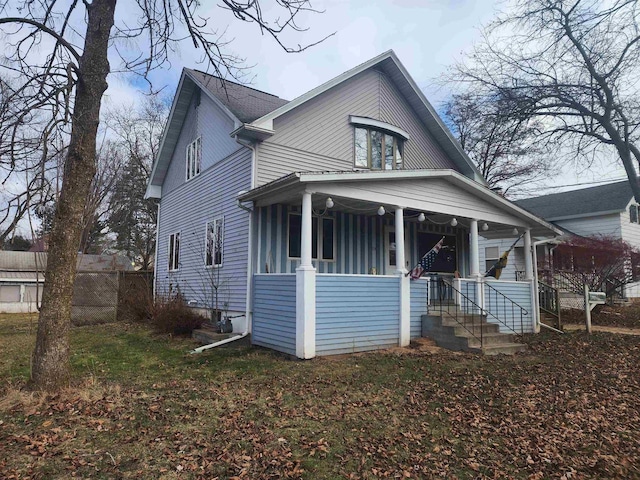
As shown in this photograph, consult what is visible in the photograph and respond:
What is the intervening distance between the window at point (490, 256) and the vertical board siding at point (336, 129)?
9.14 meters

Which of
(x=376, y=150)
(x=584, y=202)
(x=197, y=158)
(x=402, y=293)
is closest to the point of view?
(x=402, y=293)

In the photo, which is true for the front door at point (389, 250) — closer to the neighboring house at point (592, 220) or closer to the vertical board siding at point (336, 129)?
the vertical board siding at point (336, 129)

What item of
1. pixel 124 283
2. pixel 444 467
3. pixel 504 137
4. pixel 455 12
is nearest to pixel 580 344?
pixel 504 137

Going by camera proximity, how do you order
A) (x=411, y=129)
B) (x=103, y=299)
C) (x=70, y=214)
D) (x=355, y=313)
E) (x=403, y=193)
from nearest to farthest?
(x=70, y=214) → (x=355, y=313) → (x=403, y=193) → (x=411, y=129) → (x=103, y=299)

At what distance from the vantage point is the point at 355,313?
862 centimetres

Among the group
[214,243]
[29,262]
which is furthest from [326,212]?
[29,262]

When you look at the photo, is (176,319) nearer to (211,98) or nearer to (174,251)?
(174,251)

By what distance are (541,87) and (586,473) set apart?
1207 centimetres

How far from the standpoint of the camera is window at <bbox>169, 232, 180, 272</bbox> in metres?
14.5

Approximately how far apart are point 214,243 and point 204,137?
11.2 feet

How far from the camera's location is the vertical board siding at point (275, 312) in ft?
27.0

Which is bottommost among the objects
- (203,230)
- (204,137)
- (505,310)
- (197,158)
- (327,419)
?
(327,419)

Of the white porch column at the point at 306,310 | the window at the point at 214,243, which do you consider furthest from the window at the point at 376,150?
the white porch column at the point at 306,310

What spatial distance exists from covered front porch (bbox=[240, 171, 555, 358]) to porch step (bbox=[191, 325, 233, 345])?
0.76m
